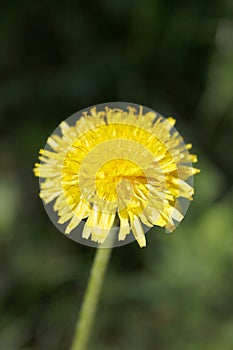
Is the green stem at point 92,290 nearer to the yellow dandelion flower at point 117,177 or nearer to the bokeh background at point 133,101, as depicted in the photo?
the yellow dandelion flower at point 117,177

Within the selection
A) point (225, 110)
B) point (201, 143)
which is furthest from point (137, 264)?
point (225, 110)

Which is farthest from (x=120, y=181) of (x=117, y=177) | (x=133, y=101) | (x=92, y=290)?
(x=133, y=101)

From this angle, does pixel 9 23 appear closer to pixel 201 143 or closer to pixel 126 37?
pixel 126 37

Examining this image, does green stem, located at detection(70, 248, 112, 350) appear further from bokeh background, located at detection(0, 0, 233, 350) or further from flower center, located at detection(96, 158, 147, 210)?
bokeh background, located at detection(0, 0, 233, 350)

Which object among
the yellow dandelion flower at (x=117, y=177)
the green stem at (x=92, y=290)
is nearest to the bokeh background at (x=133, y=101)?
the green stem at (x=92, y=290)

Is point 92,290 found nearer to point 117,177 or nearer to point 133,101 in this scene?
point 117,177
